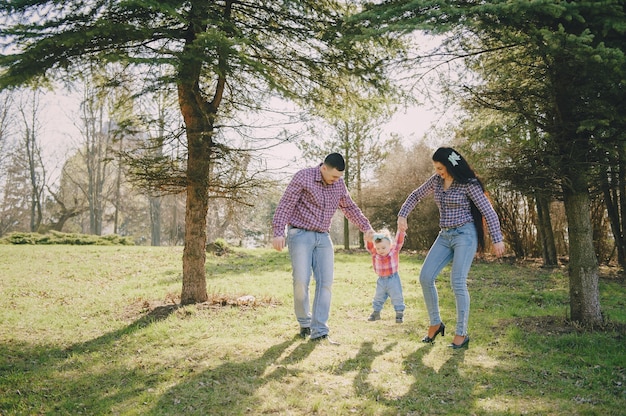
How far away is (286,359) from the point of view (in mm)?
4652

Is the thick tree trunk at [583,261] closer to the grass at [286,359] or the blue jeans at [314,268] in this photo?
the grass at [286,359]

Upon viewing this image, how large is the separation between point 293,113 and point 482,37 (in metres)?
2.69

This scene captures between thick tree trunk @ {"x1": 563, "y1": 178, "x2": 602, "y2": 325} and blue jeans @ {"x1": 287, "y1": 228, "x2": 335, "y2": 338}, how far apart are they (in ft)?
10.1

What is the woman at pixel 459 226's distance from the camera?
15.2 ft

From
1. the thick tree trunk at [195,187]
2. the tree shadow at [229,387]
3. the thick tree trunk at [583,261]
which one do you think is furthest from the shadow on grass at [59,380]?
the thick tree trunk at [583,261]

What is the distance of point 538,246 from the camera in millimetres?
16422

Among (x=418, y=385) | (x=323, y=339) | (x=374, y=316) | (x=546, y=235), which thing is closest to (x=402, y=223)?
(x=323, y=339)

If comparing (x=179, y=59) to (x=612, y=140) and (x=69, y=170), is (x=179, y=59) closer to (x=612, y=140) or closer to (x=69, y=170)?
(x=612, y=140)

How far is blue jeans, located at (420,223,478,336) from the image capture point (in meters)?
4.63

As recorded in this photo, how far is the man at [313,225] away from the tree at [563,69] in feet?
5.30

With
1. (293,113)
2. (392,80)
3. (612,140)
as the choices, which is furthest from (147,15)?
(612,140)

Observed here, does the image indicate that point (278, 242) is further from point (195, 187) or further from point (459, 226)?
point (195, 187)

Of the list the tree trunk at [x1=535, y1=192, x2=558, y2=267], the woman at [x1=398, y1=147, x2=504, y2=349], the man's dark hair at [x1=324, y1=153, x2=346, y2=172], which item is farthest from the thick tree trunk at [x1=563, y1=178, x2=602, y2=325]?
the tree trunk at [x1=535, y1=192, x2=558, y2=267]

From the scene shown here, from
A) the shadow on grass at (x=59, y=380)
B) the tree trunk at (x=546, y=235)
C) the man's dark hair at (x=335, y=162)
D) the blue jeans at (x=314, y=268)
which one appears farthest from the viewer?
the tree trunk at (x=546, y=235)
